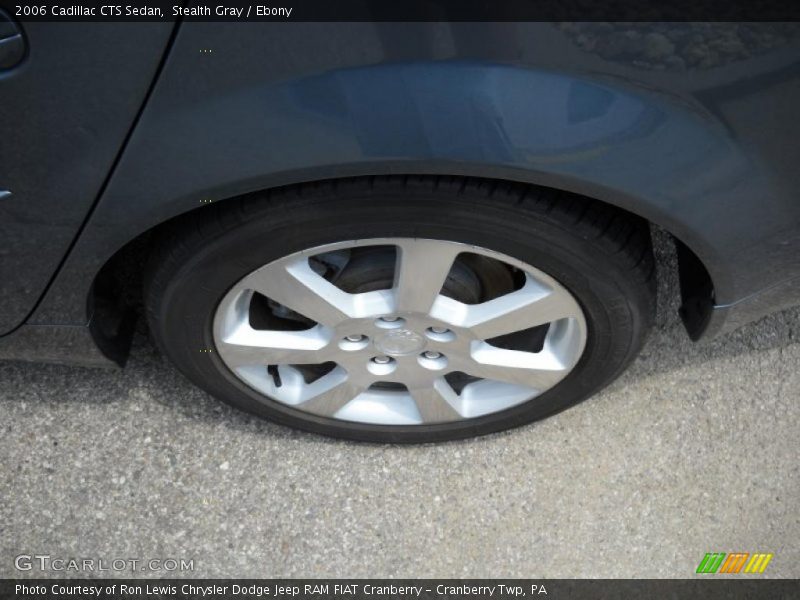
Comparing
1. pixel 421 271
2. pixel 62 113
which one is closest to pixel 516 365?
pixel 421 271

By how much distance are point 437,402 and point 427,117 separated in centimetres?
78

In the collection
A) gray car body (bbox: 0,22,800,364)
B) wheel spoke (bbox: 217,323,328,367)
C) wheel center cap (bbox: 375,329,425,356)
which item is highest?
gray car body (bbox: 0,22,800,364)

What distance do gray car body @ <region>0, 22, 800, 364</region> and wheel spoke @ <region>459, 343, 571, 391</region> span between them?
0.44 meters

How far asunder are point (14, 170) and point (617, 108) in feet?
2.89

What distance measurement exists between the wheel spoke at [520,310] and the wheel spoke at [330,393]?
32cm

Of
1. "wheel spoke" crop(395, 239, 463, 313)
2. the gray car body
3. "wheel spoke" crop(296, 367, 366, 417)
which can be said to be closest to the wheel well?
the gray car body

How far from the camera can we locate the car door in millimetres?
1032

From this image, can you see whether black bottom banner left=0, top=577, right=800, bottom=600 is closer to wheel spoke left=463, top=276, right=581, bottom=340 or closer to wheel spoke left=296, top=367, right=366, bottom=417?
wheel spoke left=296, top=367, right=366, bottom=417

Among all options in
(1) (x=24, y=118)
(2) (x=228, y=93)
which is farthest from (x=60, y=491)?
(2) (x=228, y=93)

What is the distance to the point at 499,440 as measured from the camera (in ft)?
6.21

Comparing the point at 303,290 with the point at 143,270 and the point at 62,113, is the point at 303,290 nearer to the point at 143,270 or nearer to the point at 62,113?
the point at 143,270

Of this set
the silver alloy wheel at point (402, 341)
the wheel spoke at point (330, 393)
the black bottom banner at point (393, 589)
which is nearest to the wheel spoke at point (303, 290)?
the silver alloy wheel at point (402, 341)

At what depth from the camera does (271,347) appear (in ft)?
5.22

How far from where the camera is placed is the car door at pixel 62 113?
1032mm
